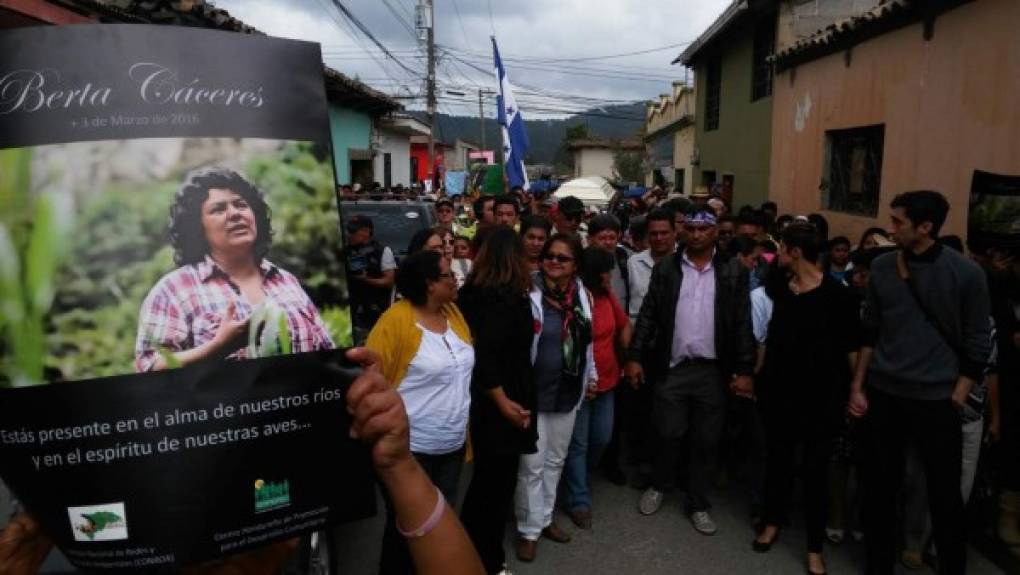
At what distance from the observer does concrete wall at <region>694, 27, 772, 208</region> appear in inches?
549

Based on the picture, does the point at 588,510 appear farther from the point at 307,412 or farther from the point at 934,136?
the point at 934,136

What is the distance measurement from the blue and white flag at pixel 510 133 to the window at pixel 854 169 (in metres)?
4.28

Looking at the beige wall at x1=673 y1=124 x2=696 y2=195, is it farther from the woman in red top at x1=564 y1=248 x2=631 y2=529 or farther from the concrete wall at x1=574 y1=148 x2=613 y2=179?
the concrete wall at x1=574 y1=148 x2=613 y2=179

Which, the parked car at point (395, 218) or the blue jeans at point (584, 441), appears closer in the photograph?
the blue jeans at point (584, 441)

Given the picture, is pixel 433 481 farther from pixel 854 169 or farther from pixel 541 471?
pixel 854 169

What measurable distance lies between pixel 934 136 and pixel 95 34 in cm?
800

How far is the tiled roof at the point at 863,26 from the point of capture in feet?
25.4

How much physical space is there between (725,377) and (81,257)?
13.3 ft

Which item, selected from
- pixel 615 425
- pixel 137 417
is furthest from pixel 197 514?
pixel 615 425

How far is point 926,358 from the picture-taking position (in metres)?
3.67

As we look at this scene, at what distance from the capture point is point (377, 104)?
1911cm

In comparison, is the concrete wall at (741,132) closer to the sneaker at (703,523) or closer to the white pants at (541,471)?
the sneaker at (703,523)

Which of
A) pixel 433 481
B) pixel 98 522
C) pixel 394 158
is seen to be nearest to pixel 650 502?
pixel 433 481

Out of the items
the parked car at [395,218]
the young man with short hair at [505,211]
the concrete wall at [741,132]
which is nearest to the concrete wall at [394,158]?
the concrete wall at [741,132]
